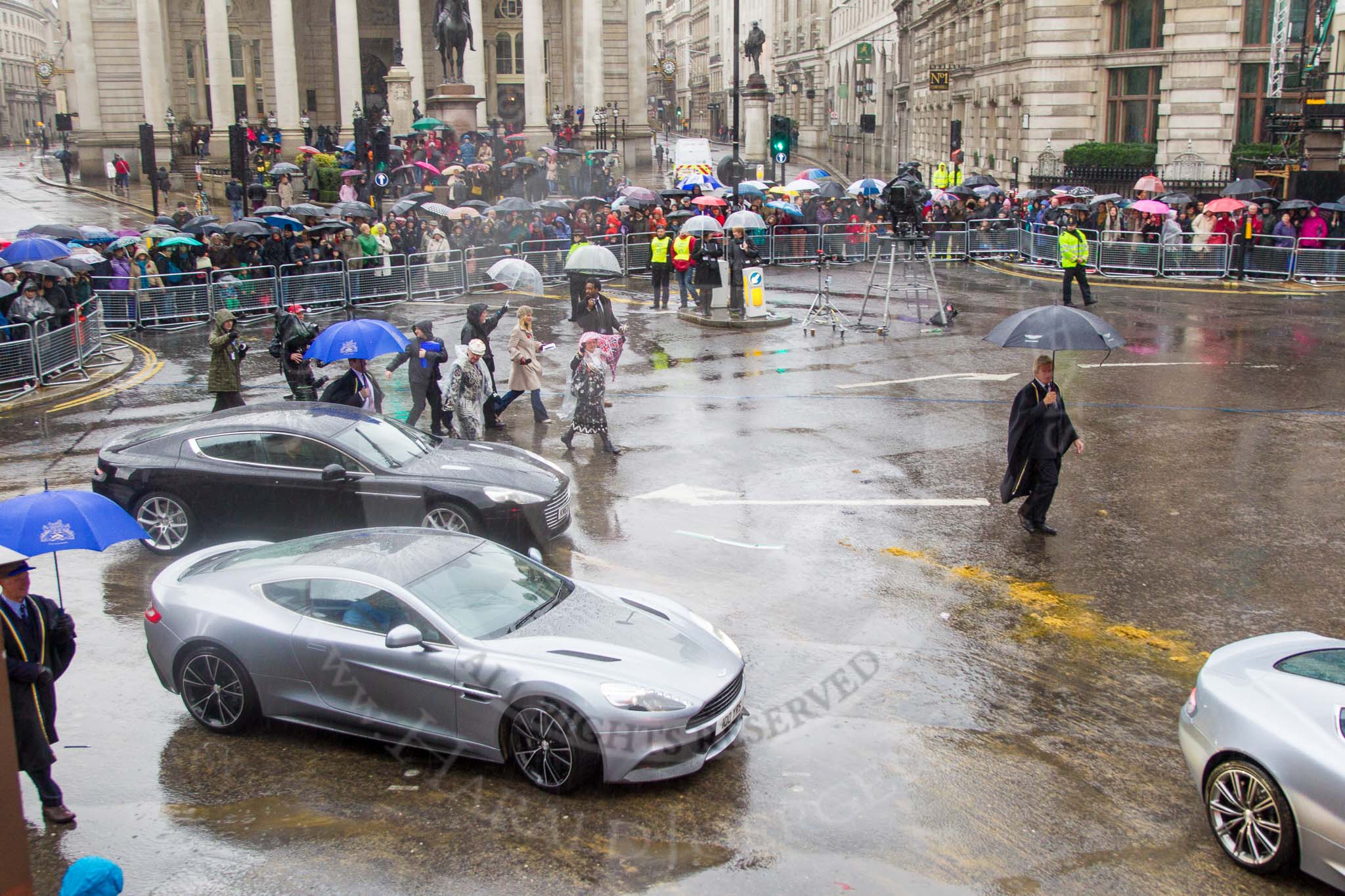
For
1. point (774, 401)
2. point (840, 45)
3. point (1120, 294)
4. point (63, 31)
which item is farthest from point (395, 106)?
point (63, 31)

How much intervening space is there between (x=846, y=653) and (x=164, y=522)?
21.5 ft

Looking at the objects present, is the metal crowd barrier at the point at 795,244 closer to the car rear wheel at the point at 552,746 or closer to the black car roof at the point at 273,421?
the black car roof at the point at 273,421

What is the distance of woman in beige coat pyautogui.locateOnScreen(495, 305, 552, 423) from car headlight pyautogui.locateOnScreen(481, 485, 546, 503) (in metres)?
5.10

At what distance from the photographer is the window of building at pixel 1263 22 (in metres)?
38.9

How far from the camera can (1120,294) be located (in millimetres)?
27156

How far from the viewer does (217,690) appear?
26.8ft

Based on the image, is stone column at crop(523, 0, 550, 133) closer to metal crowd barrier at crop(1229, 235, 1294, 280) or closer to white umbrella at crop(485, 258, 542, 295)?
metal crowd barrier at crop(1229, 235, 1294, 280)

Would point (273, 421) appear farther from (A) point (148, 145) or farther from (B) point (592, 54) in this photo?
(B) point (592, 54)

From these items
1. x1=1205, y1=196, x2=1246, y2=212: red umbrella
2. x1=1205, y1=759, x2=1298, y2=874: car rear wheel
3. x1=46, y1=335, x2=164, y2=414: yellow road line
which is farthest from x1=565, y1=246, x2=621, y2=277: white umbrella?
x1=1205, y1=196, x2=1246, y2=212: red umbrella

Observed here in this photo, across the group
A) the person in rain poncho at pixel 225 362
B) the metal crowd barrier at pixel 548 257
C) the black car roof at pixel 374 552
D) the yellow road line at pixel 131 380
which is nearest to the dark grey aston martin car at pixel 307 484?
the black car roof at pixel 374 552

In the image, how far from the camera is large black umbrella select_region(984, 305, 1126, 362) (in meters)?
12.9

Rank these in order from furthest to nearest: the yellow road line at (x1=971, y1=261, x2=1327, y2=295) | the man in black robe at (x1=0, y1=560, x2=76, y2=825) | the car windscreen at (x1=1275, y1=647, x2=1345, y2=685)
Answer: the yellow road line at (x1=971, y1=261, x2=1327, y2=295) < the man in black robe at (x1=0, y1=560, x2=76, y2=825) < the car windscreen at (x1=1275, y1=647, x2=1345, y2=685)

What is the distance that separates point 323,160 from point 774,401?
1119 inches

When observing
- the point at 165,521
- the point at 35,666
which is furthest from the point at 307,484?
the point at 35,666
